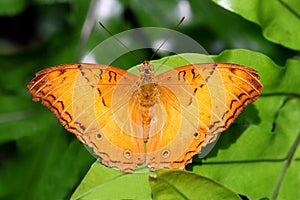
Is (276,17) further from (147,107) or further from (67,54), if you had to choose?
(67,54)

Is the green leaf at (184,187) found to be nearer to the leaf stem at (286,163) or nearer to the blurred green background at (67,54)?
the leaf stem at (286,163)

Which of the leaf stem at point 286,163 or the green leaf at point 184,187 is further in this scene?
the leaf stem at point 286,163

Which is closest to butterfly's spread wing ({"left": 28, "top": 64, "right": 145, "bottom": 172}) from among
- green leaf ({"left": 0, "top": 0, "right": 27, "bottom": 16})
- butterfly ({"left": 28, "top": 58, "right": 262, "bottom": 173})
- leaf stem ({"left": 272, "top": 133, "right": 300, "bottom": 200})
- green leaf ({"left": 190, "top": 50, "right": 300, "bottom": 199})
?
butterfly ({"left": 28, "top": 58, "right": 262, "bottom": 173})

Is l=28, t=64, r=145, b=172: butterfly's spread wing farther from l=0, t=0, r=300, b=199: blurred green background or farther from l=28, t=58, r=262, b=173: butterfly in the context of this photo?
l=0, t=0, r=300, b=199: blurred green background

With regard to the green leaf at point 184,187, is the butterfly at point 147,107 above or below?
above

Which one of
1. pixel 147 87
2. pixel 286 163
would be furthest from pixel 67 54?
pixel 286 163

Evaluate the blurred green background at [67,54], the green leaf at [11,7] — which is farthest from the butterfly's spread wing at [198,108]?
the green leaf at [11,7]

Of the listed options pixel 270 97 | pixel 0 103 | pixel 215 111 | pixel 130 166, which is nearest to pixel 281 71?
pixel 270 97
